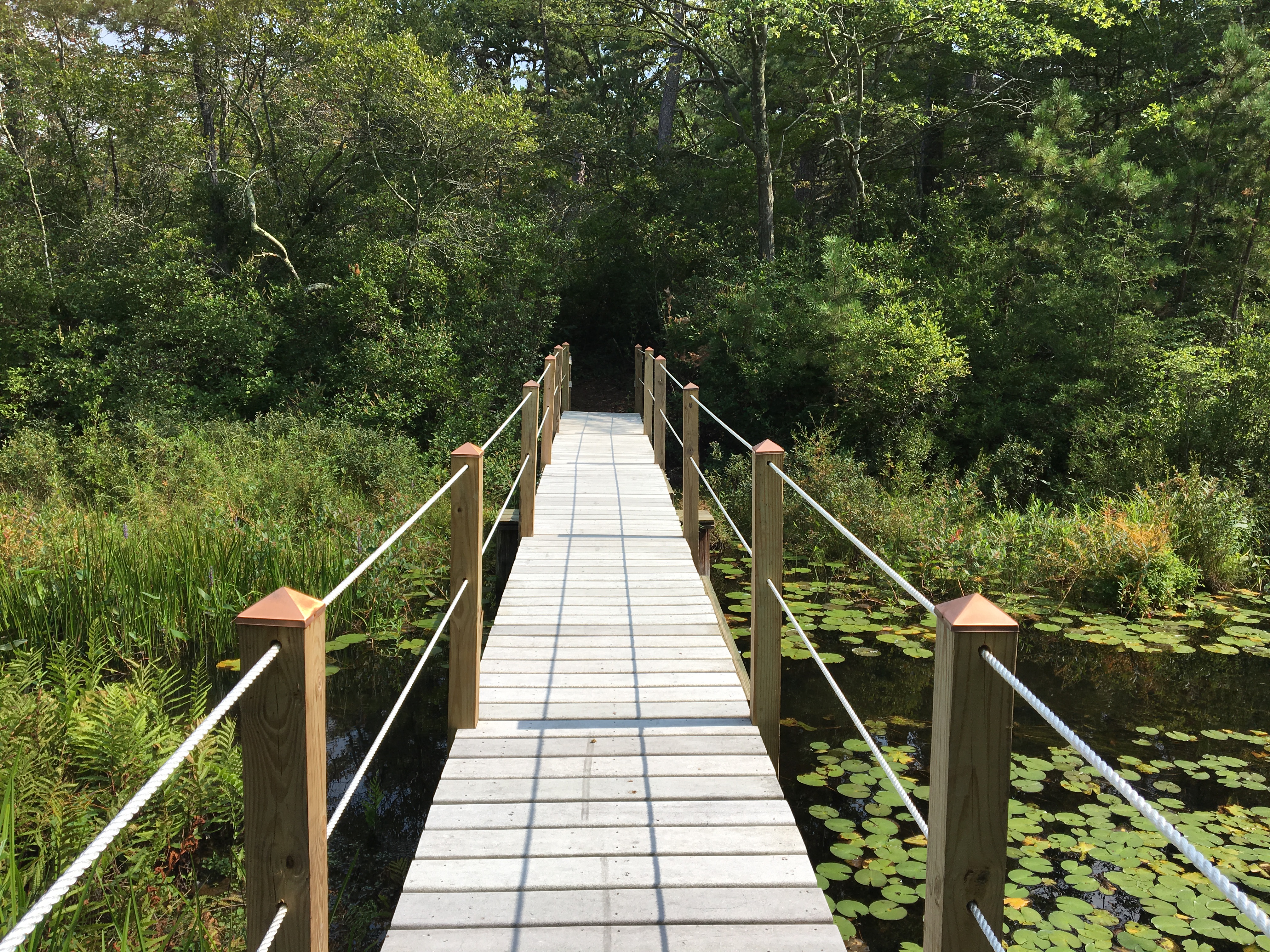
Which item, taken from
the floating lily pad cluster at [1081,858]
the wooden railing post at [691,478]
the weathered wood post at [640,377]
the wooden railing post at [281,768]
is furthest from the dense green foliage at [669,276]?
the wooden railing post at [281,768]

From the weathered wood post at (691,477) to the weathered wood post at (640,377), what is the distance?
7819 millimetres

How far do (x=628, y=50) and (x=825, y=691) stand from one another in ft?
62.8

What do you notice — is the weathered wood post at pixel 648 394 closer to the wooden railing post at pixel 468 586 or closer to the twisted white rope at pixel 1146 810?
the wooden railing post at pixel 468 586

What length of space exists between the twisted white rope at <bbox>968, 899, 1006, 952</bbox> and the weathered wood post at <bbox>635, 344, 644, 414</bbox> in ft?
43.7

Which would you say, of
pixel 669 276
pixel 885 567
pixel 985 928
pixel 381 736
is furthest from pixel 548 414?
pixel 669 276

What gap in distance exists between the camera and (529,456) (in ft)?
22.2

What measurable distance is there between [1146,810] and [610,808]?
2.08m

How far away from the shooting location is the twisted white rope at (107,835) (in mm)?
1016

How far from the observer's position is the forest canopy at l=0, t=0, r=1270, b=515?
11.9 m

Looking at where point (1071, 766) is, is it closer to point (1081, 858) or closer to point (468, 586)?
point (1081, 858)

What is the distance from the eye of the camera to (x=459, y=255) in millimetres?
16031

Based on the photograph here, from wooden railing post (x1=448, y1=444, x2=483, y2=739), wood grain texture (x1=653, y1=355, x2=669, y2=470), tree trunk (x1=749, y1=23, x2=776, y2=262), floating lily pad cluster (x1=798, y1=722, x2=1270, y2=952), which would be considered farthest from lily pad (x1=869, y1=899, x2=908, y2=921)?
tree trunk (x1=749, y1=23, x2=776, y2=262)

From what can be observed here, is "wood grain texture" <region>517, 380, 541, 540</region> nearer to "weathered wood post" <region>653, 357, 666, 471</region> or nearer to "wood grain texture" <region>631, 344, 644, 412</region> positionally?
"weathered wood post" <region>653, 357, 666, 471</region>

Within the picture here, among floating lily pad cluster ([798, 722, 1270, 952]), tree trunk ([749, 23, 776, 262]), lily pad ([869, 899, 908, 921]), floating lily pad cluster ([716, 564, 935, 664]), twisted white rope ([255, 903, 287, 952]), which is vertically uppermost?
tree trunk ([749, 23, 776, 262])
